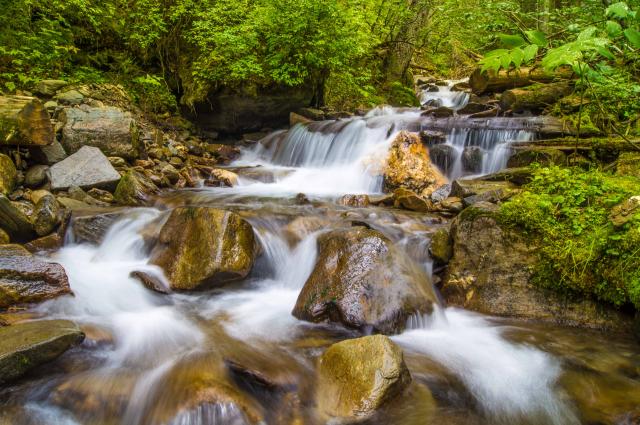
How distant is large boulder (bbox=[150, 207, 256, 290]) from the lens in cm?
451

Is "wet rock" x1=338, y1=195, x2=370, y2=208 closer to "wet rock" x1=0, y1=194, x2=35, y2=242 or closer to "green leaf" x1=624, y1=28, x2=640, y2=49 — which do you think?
"wet rock" x1=0, y1=194, x2=35, y2=242

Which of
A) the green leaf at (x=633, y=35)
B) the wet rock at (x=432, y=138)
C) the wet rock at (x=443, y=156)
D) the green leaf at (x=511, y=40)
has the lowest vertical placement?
the wet rock at (x=443, y=156)

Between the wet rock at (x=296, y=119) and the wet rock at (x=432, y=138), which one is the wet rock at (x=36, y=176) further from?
the wet rock at (x=432, y=138)

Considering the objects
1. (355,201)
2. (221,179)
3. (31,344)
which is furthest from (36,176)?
(355,201)

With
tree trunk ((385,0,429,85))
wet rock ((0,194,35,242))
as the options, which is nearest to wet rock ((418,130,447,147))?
wet rock ((0,194,35,242))

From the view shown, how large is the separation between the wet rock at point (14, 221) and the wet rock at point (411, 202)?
5203 mm

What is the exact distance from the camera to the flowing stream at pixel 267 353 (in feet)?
9.10

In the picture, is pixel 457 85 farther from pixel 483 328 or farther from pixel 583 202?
pixel 483 328

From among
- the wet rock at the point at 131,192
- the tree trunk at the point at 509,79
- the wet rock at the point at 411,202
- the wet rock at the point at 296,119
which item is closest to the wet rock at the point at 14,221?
the wet rock at the point at 131,192

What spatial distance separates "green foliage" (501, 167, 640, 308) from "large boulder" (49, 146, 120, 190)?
19.7ft

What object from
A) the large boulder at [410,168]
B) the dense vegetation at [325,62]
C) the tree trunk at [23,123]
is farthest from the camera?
the large boulder at [410,168]

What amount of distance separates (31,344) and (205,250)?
→ 196 centimetres

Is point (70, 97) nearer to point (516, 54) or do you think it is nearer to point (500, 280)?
point (500, 280)

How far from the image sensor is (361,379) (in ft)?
9.25
